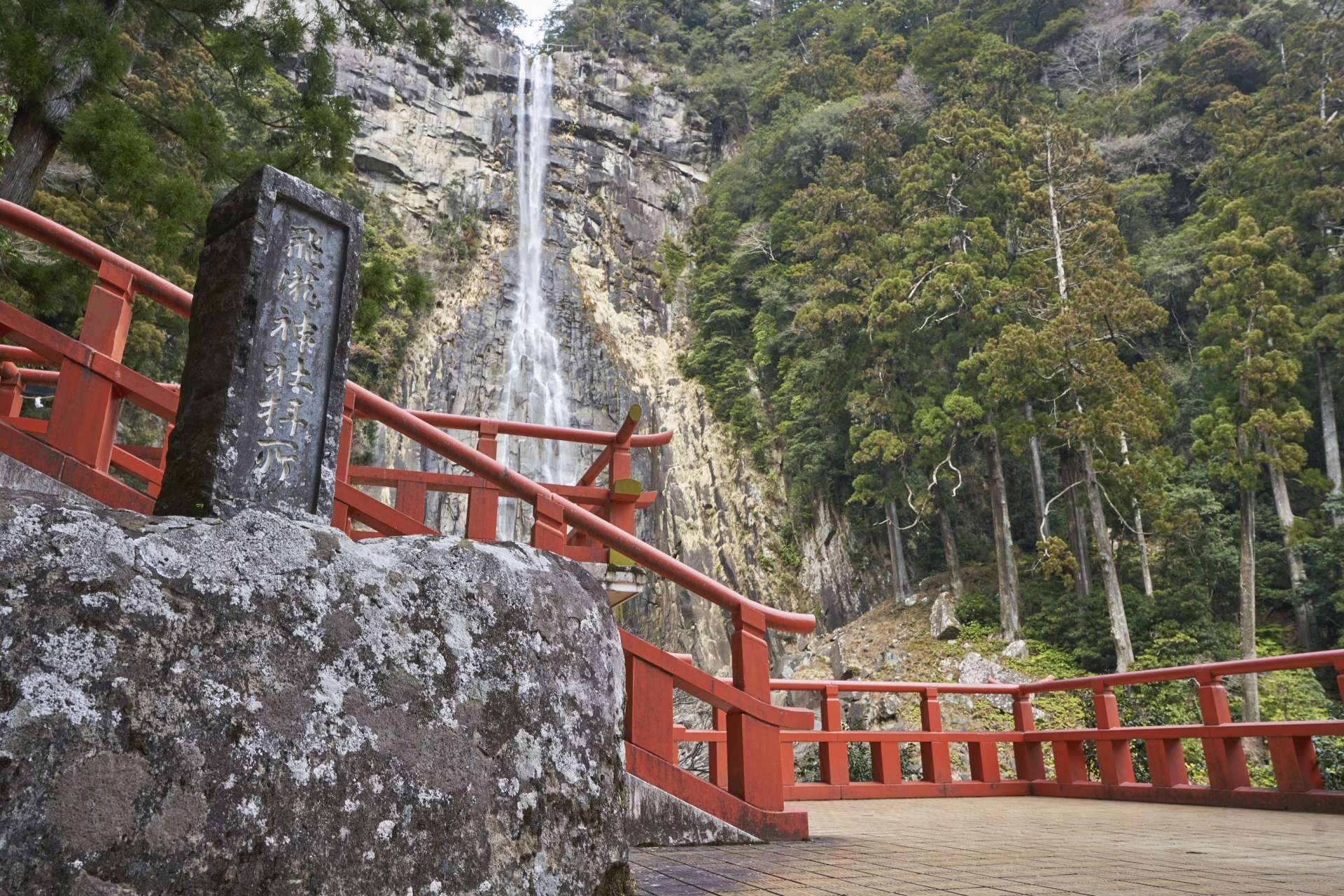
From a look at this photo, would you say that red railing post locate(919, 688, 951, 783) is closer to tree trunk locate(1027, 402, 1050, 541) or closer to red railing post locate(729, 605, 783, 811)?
red railing post locate(729, 605, 783, 811)

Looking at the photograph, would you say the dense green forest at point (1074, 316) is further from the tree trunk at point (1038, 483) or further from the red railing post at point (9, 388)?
the red railing post at point (9, 388)

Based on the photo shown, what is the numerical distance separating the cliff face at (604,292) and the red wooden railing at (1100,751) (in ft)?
46.2

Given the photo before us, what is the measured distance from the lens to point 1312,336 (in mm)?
15484

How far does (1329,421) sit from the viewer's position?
53.1ft

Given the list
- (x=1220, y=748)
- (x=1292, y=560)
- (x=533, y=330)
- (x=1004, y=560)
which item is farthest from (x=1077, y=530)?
(x=533, y=330)

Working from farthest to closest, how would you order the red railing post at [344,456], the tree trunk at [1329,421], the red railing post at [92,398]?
the tree trunk at [1329,421] → the red railing post at [344,456] → the red railing post at [92,398]

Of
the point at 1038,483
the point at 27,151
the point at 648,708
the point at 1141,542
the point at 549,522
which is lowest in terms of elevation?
the point at 648,708

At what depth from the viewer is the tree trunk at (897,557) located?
18484mm

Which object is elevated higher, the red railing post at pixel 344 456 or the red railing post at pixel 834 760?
the red railing post at pixel 344 456

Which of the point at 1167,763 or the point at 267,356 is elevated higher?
the point at 267,356

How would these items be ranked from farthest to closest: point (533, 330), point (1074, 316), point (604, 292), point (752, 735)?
1. point (604, 292)
2. point (533, 330)
3. point (1074, 316)
4. point (752, 735)

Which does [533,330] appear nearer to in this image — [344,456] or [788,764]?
[788,764]

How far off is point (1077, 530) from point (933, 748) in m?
11.8

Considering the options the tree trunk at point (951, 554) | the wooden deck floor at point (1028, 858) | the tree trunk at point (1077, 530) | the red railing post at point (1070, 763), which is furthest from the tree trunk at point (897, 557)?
the wooden deck floor at point (1028, 858)
